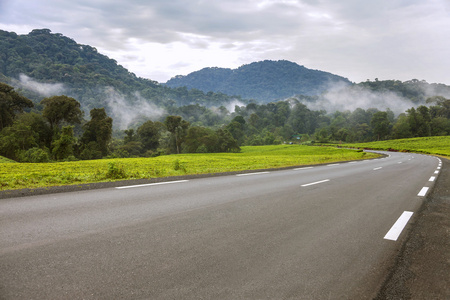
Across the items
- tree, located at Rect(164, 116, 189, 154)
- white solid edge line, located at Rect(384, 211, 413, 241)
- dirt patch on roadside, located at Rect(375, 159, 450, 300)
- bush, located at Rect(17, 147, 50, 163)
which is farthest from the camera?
tree, located at Rect(164, 116, 189, 154)

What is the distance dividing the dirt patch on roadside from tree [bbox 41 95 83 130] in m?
55.3

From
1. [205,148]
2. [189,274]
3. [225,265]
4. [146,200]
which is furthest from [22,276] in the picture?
[205,148]

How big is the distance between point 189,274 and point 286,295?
965mm

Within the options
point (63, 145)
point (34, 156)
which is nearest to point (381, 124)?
point (63, 145)

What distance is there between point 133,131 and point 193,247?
8614 cm

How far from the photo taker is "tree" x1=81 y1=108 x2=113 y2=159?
179 feet

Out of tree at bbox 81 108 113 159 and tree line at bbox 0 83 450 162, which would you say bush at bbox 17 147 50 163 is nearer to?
tree line at bbox 0 83 450 162

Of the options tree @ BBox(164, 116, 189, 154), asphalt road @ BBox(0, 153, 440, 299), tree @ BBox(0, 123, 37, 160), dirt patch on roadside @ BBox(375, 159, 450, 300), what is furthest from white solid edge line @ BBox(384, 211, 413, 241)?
tree @ BBox(164, 116, 189, 154)

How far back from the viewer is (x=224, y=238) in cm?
392

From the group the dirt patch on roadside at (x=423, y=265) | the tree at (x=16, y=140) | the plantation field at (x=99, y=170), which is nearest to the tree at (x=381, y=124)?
the plantation field at (x=99, y=170)

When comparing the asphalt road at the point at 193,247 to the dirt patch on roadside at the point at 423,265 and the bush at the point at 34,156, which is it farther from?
the bush at the point at 34,156

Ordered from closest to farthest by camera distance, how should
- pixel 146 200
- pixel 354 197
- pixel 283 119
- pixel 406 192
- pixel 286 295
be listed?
pixel 286 295
pixel 146 200
pixel 354 197
pixel 406 192
pixel 283 119

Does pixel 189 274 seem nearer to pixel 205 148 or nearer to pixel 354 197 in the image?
pixel 354 197

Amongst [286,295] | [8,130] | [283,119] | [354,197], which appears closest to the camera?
[286,295]
